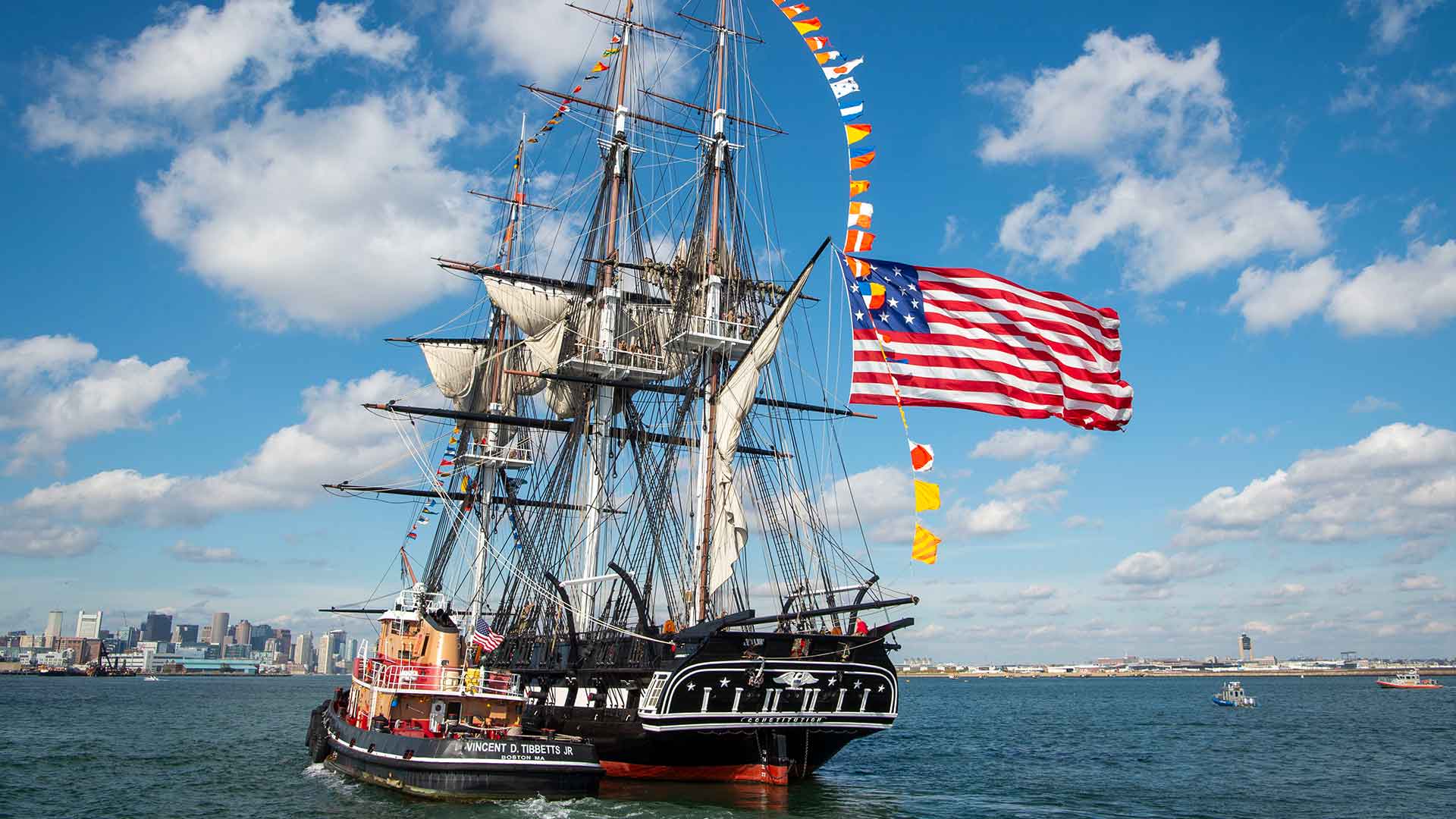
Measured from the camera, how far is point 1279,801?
31.5m

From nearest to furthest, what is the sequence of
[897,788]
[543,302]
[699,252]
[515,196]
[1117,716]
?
[897,788]
[699,252]
[543,302]
[515,196]
[1117,716]

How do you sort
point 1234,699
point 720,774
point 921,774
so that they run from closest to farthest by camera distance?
1. point 720,774
2. point 921,774
3. point 1234,699

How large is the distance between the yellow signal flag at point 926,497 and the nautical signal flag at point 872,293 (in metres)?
4.44

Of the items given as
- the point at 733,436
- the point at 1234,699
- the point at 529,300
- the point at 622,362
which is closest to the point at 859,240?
the point at 733,436

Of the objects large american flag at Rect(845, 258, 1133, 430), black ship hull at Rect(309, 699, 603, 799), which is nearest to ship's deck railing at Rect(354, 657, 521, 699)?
black ship hull at Rect(309, 699, 603, 799)

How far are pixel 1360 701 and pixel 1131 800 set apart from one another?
313 feet

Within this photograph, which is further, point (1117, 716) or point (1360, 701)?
point (1360, 701)

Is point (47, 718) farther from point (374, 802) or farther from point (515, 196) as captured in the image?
point (374, 802)

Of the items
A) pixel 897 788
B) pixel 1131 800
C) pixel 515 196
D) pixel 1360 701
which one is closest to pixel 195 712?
pixel 515 196

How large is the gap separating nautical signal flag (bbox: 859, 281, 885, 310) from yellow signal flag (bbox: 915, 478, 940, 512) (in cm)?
444

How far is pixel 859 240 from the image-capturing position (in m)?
21.8

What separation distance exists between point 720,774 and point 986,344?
49.3 ft

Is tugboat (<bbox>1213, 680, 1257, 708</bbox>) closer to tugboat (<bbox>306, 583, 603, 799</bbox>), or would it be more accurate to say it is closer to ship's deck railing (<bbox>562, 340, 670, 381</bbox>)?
ship's deck railing (<bbox>562, 340, 670, 381</bbox>)

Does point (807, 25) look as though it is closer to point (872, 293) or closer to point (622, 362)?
point (872, 293)
